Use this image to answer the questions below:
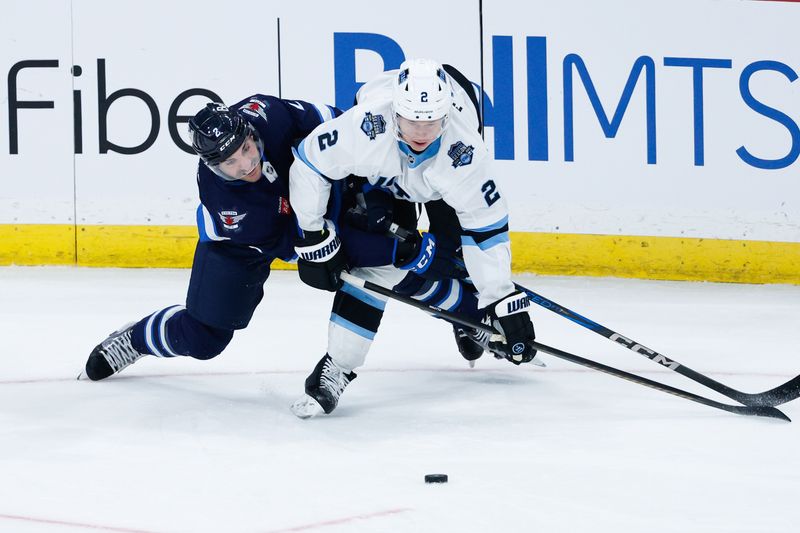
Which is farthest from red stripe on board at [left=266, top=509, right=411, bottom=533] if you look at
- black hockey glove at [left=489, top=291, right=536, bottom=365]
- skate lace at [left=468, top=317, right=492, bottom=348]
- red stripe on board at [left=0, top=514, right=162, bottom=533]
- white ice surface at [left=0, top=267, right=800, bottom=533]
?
skate lace at [left=468, top=317, right=492, bottom=348]

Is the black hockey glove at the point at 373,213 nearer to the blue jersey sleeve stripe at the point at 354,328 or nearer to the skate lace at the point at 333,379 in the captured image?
the blue jersey sleeve stripe at the point at 354,328

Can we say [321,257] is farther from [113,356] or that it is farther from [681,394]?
[681,394]

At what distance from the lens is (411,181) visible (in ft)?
9.82

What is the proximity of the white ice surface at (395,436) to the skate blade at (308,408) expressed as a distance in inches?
2.4

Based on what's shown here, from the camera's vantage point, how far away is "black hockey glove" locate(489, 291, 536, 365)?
2.95m

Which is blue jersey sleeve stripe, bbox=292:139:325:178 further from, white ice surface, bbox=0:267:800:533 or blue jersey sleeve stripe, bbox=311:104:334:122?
white ice surface, bbox=0:267:800:533

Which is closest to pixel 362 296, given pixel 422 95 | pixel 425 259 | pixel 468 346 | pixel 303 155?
pixel 425 259

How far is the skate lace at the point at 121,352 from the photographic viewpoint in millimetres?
3363

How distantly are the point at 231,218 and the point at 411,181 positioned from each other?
1.61 ft

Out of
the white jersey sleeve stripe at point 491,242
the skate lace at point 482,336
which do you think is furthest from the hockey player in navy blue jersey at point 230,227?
the skate lace at point 482,336

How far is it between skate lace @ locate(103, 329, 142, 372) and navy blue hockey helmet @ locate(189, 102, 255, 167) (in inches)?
30.0

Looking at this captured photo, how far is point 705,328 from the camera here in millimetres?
4430

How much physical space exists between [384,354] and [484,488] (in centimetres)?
156

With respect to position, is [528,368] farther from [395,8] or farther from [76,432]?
[395,8]
